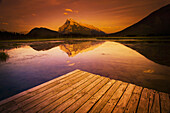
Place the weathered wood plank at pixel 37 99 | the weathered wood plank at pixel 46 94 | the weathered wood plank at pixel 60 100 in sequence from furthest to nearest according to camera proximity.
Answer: the weathered wood plank at pixel 46 94
the weathered wood plank at pixel 37 99
the weathered wood plank at pixel 60 100

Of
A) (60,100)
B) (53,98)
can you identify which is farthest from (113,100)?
(53,98)

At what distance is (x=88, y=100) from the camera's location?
12.3 ft

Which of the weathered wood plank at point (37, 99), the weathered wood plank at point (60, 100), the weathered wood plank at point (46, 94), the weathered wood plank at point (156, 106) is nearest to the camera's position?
the weathered wood plank at point (156, 106)

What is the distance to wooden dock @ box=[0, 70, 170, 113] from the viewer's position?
329 centimetres

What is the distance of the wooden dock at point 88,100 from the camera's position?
3.29 meters

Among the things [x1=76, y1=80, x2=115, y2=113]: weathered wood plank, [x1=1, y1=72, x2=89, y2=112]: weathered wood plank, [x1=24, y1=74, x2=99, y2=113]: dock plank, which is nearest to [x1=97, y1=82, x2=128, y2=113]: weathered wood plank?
[x1=76, y1=80, x2=115, y2=113]: weathered wood plank

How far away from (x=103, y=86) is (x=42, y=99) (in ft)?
9.62

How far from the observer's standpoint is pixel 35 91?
14.6ft

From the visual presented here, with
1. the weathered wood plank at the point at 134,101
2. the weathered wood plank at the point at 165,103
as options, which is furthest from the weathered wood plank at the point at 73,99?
the weathered wood plank at the point at 165,103

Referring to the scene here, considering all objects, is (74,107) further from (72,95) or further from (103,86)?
(103,86)

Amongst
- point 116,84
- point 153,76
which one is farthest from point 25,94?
point 153,76

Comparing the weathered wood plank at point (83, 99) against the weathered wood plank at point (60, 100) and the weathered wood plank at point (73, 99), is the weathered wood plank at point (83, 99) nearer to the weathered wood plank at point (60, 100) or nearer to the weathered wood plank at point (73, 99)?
the weathered wood plank at point (73, 99)

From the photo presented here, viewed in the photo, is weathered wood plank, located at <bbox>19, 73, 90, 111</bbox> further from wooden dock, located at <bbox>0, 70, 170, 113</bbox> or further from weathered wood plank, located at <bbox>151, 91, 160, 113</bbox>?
weathered wood plank, located at <bbox>151, 91, 160, 113</bbox>

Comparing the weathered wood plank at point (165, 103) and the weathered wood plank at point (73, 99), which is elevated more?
the weathered wood plank at point (165, 103)
